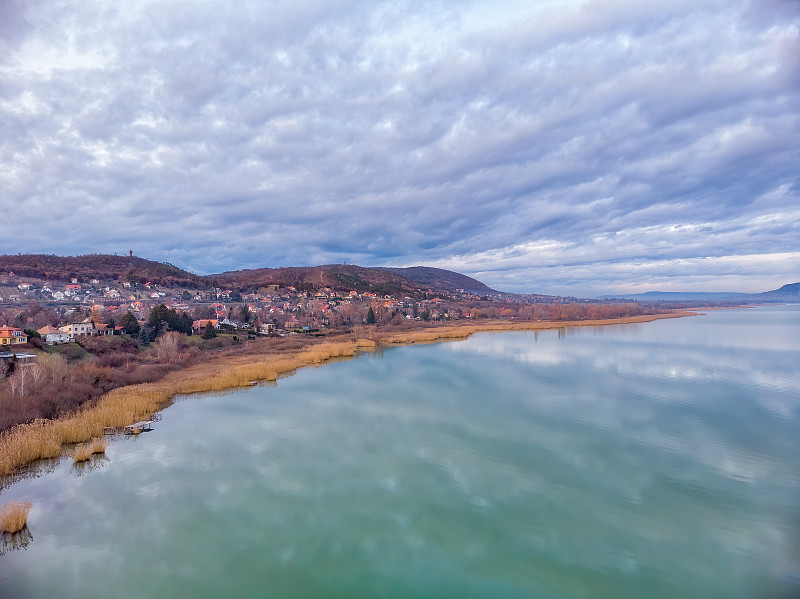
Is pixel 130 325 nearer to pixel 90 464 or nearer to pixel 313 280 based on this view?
pixel 90 464

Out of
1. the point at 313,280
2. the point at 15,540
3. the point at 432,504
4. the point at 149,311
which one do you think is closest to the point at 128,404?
the point at 15,540

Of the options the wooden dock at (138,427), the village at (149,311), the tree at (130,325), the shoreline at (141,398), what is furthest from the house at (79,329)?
the wooden dock at (138,427)

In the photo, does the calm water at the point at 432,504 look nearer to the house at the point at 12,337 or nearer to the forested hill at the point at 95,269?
the house at the point at 12,337

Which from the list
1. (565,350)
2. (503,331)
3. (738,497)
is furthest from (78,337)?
(503,331)

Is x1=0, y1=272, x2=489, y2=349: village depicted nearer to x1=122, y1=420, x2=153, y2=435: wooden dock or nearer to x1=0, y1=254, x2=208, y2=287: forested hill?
x1=0, y1=254, x2=208, y2=287: forested hill

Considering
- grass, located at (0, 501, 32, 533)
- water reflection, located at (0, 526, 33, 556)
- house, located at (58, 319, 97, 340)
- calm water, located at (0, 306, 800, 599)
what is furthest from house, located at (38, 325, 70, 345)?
water reflection, located at (0, 526, 33, 556)

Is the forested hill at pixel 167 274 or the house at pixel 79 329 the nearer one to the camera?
the house at pixel 79 329

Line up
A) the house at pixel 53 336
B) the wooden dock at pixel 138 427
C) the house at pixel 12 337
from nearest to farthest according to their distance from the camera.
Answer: the wooden dock at pixel 138 427 < the house at pixel 12 337 < the house at pixel 53 336

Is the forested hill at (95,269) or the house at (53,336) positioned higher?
the forested hill at (95,269)
